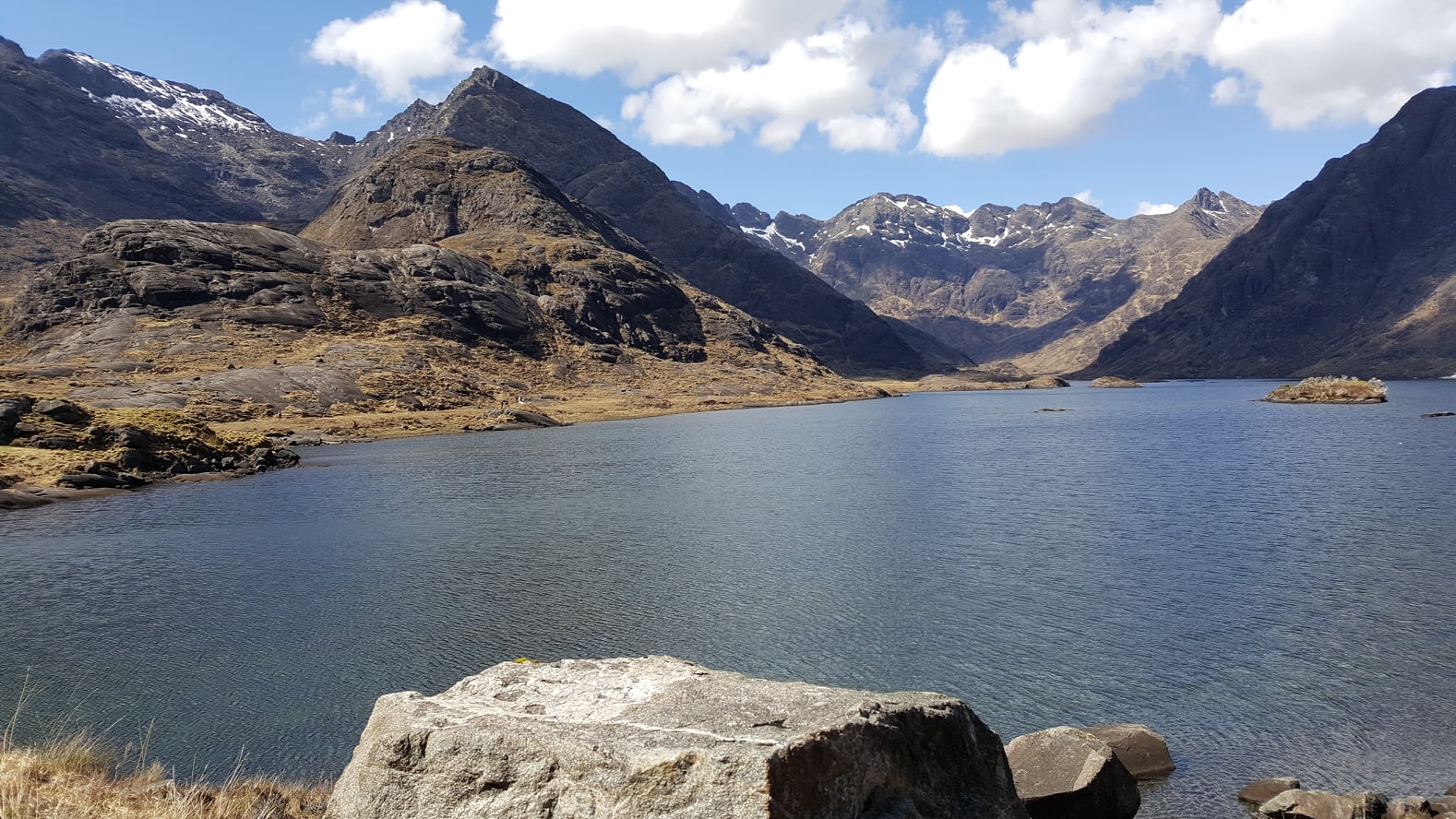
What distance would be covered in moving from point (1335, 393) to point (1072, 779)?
174 meters

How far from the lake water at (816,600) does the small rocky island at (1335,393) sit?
10060cm

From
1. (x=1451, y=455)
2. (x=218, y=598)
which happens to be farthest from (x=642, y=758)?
(x=1451, y=455)

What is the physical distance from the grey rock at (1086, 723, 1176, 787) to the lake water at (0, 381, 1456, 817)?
43 centimetres

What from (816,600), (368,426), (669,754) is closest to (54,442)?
(368,426)

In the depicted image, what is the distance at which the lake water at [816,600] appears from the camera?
67.8 ft

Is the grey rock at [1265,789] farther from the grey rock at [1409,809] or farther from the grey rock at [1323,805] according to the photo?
the grey rock at [1409,809]

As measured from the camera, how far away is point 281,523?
5097cm

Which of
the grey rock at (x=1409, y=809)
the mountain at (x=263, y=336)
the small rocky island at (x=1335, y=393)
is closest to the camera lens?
the grey rock at (x=1409, y=809)

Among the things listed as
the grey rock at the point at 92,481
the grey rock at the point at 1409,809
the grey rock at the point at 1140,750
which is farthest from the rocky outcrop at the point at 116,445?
the grey rock at the point at 1409,809

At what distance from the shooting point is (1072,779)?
50.9ft

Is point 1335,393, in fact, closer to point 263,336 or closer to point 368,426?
point 368,426

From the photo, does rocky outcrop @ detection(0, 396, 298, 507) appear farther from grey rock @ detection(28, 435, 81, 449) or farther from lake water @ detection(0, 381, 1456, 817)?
lake water @ detection(0, 381, 1456, 817)

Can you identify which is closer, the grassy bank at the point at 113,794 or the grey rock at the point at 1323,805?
the grassy bank at the point at 113,794

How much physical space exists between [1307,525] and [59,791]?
1917 inches
